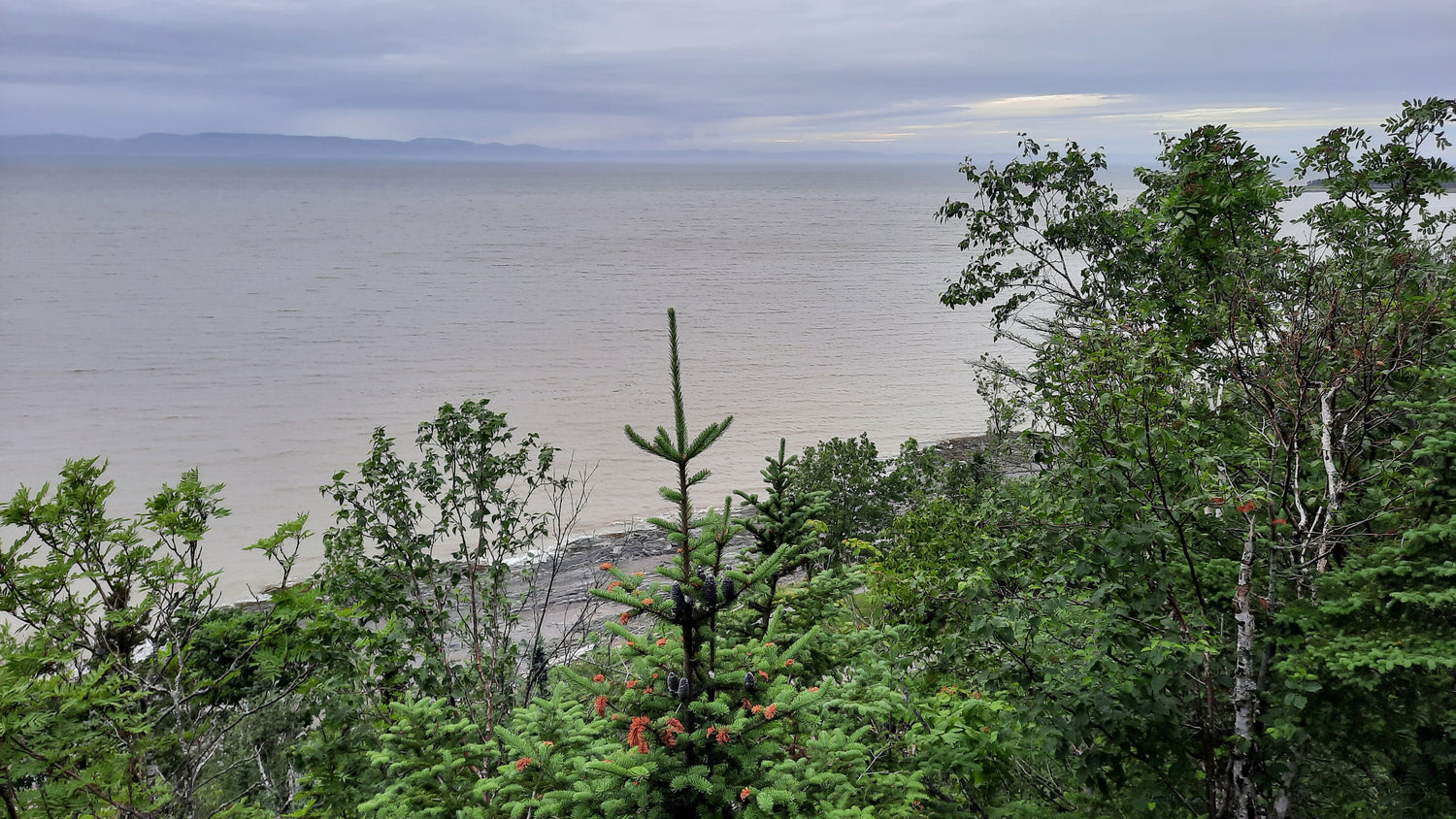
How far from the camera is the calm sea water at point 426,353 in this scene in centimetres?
2706

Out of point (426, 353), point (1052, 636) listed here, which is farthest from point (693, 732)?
point (426, 353)

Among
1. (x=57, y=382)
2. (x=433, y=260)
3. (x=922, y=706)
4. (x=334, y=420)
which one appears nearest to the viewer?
(x=922, y=706)

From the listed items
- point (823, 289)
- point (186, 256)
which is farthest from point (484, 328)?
point (186, 256)

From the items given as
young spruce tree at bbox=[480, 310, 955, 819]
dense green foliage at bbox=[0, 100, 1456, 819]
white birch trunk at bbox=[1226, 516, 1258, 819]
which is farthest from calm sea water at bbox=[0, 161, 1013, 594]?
white birch trunk at bbox=[1226, 516, 1258, 819]

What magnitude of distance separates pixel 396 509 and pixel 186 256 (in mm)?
95553

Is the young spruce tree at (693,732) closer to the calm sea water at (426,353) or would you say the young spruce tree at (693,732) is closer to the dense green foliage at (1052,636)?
the dense green foliage at (1052,636)

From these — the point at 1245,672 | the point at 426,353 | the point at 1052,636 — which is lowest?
the point at 426,353

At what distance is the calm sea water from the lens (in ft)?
88.8

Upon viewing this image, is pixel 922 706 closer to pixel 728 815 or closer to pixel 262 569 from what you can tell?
pixel 728 815

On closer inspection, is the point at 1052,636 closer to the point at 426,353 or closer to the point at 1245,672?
the point at 1245,672

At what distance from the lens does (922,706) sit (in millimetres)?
Answer: 5328

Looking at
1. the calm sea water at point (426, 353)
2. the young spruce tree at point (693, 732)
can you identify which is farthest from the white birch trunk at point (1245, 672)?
the calm sea water at point (426, 353)

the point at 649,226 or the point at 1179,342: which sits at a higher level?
the point at 649,226

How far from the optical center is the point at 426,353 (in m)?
43.2
